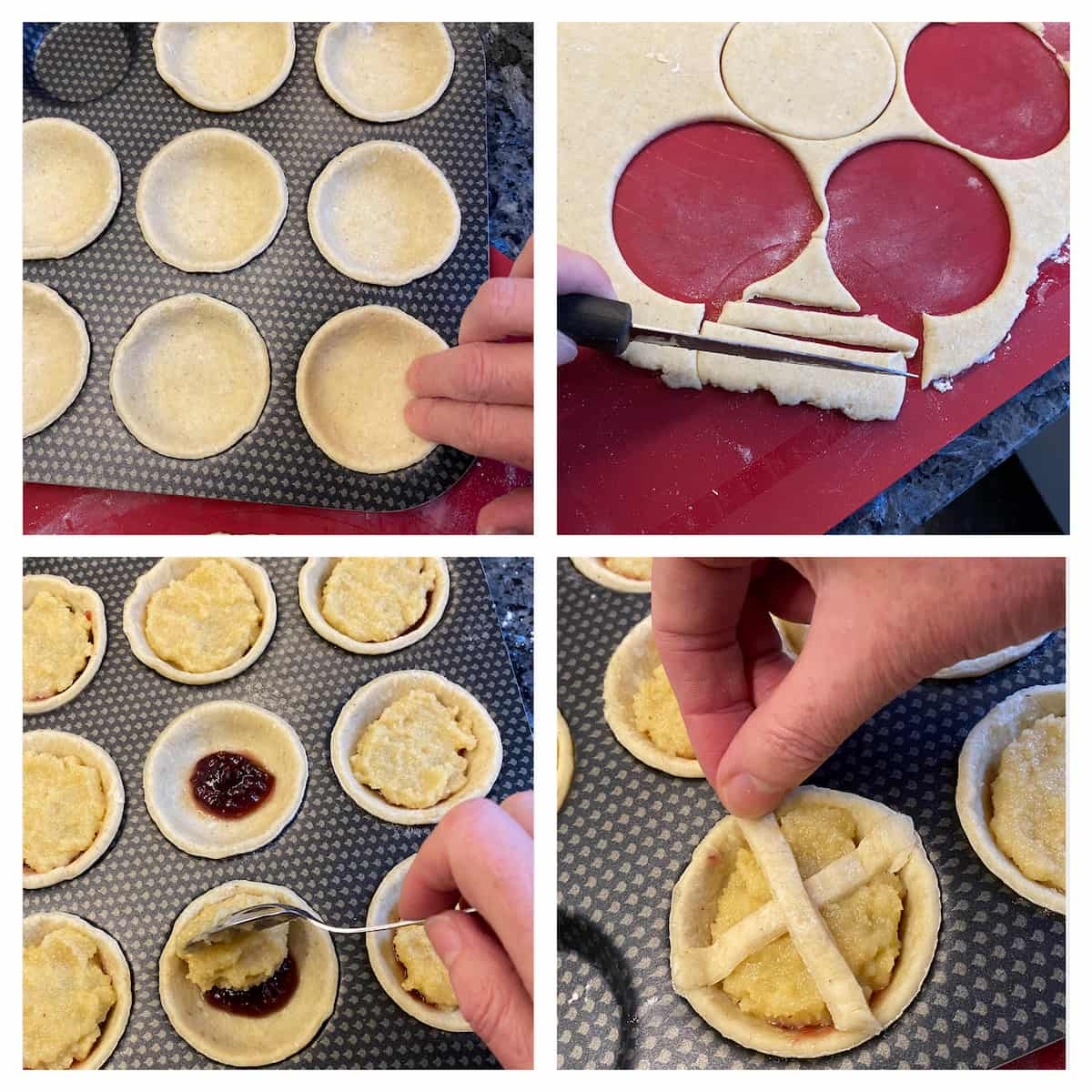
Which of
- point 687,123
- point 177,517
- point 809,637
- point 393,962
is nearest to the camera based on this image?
point 809,637

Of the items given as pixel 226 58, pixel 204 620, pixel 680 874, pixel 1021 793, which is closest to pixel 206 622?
pixel 204 620

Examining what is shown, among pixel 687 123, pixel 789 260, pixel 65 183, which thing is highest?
pixel 687 123

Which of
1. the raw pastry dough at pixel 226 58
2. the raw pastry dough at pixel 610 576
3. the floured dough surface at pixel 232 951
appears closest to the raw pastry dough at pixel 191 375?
the raw pastry dough at pixel 226 58

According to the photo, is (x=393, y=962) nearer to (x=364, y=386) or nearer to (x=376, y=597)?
(x=376, y=597)

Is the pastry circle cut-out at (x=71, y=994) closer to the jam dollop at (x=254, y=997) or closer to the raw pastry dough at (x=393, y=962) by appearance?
the jam dollop at (x=254, y=997)
